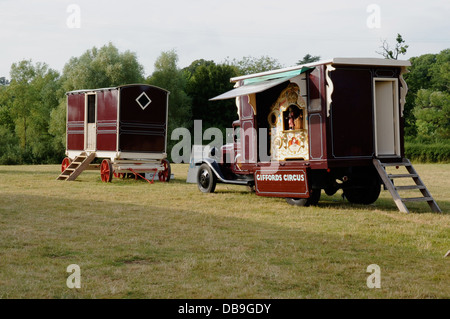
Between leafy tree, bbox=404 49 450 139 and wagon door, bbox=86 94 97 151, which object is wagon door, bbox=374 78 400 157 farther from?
leafy tree, bbox=404 49 450 139

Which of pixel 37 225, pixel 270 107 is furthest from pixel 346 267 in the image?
pixel 270 107

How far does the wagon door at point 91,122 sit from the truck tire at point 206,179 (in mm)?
5438

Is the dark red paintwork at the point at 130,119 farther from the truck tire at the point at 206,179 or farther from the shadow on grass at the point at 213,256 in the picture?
the shadow on grass at the point at 213,256

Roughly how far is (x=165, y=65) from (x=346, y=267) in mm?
40877

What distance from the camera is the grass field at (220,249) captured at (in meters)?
4.45

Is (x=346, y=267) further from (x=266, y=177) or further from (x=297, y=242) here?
(x=266, y=177)

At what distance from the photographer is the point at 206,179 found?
→ 525 inches

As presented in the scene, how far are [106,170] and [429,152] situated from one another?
26.1 m

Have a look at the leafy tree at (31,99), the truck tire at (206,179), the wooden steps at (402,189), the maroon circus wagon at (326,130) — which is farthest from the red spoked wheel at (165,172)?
the leafy tree at (31,99)

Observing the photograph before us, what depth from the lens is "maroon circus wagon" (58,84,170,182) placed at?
16.5 meters

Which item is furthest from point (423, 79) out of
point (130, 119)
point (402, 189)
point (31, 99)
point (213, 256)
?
point (213, 256)

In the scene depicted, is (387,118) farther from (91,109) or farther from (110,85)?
(110,85)

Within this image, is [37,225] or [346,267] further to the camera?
[37,225]
